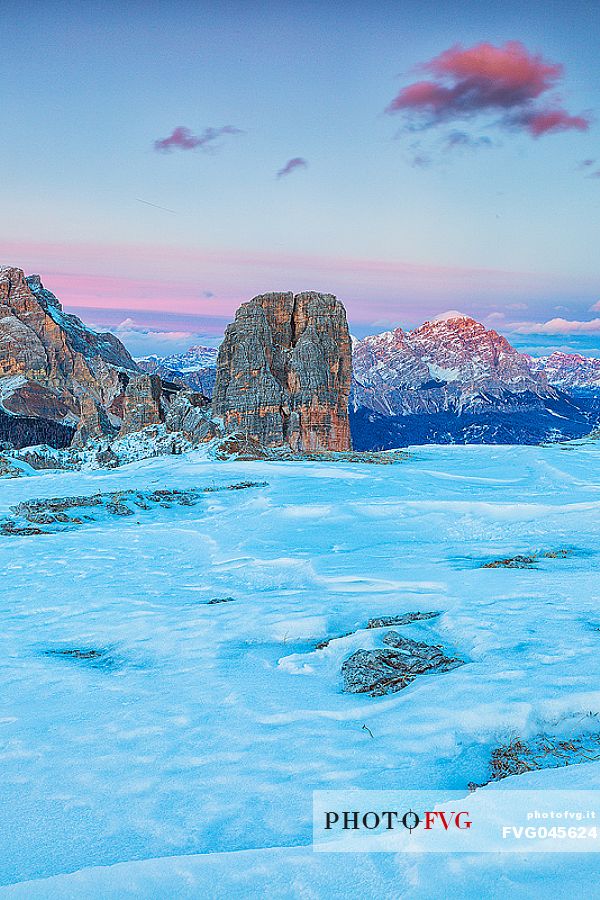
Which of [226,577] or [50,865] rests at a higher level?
[50,865]

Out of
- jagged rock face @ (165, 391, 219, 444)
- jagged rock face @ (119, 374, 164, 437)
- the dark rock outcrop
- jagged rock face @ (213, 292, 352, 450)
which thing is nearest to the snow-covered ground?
the dark rock outcrop

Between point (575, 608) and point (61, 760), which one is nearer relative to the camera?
point (61, 760)

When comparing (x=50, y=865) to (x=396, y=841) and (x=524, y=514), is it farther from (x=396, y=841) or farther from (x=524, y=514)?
(x=524, y=514)

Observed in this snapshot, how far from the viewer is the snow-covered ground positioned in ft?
9.53

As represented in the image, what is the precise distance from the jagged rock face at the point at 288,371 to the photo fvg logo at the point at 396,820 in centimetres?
6030

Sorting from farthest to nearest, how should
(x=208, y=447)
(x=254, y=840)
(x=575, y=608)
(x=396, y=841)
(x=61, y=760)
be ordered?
(x=208, y=447), (x=575, y=608), (x=61, y=760), (x=254, y=840), (x=396, y=841)

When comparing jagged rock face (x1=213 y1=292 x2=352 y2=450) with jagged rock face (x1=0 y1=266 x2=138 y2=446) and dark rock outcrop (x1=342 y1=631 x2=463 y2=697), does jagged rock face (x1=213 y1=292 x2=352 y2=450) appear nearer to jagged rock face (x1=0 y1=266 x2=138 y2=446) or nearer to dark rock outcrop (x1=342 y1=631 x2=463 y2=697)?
dark rock outcrop (x1=342 y1=631 x2=463 y2=697)

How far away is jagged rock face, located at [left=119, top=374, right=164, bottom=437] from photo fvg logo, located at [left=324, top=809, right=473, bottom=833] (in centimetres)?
6307

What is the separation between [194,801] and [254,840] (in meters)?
0.61

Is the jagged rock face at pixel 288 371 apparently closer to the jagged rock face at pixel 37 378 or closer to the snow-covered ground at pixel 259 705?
the snow-covered ground at pixel 259 705

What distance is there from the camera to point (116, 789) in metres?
3.91

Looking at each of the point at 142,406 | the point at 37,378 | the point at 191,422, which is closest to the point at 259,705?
the point at 191,422

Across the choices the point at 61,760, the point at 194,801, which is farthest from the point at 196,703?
the point at 194,801

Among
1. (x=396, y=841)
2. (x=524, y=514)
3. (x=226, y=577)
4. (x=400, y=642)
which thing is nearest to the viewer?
(x=396, y=841)
